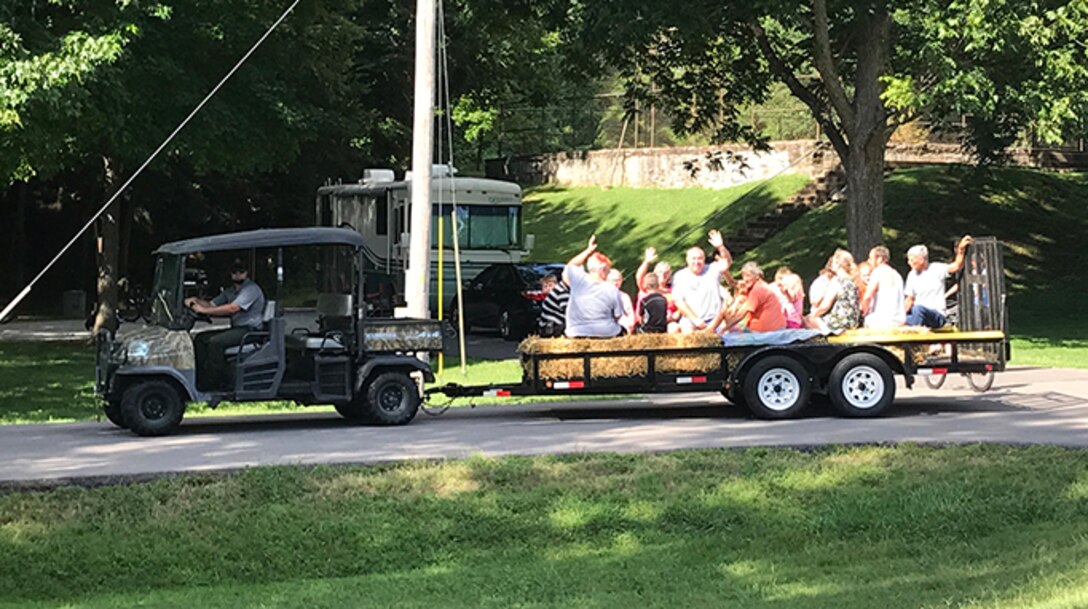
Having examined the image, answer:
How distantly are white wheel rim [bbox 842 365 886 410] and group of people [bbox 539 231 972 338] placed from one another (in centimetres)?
67

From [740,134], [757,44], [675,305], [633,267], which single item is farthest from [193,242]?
[633,267]

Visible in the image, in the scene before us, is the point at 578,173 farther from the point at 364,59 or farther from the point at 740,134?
the point at 740,134

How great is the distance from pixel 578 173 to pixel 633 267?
11.6m

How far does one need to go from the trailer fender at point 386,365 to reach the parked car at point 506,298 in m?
14.9

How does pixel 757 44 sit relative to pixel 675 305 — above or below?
above

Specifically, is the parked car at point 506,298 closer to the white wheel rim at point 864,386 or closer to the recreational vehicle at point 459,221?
the recreational vehicle at point 459,221

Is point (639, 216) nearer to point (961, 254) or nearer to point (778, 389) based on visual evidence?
point (961, 254)

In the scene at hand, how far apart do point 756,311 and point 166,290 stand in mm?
6073

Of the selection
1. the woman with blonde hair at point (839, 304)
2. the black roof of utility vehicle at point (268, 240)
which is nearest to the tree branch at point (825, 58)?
the woman with blonde hair at point (839, 304)

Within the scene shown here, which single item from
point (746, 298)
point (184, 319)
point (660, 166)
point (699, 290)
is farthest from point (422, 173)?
point (660, 166)

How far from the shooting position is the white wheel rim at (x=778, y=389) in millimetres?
16625

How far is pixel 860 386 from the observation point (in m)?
16.7

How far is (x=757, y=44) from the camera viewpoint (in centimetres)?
3147

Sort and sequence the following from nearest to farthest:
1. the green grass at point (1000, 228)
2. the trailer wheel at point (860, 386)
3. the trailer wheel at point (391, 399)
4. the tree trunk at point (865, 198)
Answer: the trailer wheel at point (391, 399)
the trailer wheel at point (860, 386)
the tree trunk at point (865, 198)
the green grass at point (1000, 228)
